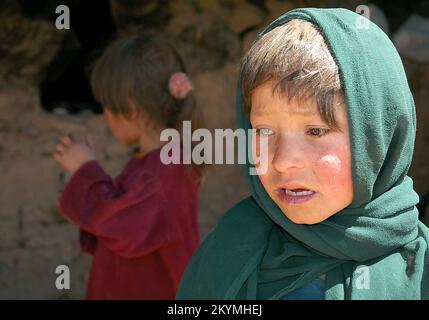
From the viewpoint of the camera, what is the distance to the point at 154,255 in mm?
2793

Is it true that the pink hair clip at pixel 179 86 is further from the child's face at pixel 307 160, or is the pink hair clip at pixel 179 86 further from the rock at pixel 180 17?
the child's face at pixel 307 160

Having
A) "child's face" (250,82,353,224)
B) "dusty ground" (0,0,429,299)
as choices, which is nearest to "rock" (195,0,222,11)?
"dusty ground" (0,0,429,299)

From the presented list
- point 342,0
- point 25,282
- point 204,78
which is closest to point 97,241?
point 25,282

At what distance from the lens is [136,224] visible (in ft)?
8.86

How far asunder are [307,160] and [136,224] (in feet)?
3.51

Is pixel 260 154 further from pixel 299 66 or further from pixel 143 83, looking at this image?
pixel 143 83

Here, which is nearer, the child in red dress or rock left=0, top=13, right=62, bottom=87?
the child in red dress

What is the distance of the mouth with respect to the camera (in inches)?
68.9

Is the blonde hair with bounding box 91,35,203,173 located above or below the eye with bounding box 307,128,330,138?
above

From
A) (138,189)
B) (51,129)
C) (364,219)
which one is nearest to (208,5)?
(51,129)

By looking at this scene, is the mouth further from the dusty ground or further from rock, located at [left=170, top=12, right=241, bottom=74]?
rock, located at [left=170, top=12, right=241, bottom=74]

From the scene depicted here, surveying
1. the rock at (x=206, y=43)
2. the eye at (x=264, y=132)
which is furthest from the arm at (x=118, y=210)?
the rock at (x=206, y=43)

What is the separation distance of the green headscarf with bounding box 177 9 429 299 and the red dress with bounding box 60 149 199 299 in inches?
34.6

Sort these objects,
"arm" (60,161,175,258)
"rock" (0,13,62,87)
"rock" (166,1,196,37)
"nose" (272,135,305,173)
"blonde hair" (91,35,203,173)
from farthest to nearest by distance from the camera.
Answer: "rock" (166,1,196,37) < "rock" (0,13,62,87) < "blonde hair" (91,35,203,173) < "arm" (60,161,175,258) < "nose" (272,135,305,173)
